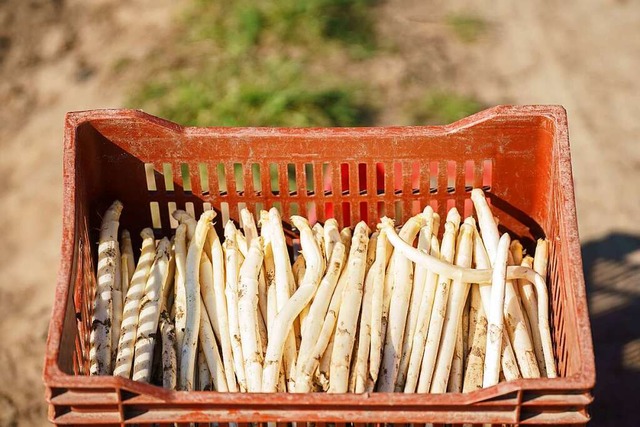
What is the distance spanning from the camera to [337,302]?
3021mm

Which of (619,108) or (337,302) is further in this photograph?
(619,108)

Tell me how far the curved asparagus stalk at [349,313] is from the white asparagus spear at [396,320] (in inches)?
4.2

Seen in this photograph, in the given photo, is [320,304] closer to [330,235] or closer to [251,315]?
[251,315]

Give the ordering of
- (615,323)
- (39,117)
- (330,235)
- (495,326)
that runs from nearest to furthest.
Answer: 1. (495,326)
2. (330,235)
3. (615,323)
4. (39,117)

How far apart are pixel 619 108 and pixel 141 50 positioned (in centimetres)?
299

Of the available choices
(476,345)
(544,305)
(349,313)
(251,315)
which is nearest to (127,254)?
(251,315)

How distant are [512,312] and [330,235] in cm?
68

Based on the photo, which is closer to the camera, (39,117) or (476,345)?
(476,345)

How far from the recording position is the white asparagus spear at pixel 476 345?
2867 mm

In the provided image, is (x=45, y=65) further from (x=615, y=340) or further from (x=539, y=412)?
(x=539, y=412)

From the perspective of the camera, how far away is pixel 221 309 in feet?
10.0

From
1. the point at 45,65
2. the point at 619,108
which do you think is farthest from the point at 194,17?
the point at 619,108

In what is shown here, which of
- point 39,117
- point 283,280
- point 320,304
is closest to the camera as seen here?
point 320,304

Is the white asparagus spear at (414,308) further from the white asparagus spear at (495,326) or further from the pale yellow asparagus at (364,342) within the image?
the white asparagus spear at (495,326)
